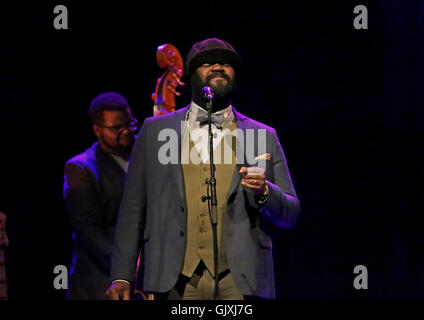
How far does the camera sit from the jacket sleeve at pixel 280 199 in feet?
9.88

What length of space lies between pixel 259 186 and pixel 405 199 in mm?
2569

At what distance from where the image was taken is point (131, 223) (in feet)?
10.3

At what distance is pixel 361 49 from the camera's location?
5.11 meters

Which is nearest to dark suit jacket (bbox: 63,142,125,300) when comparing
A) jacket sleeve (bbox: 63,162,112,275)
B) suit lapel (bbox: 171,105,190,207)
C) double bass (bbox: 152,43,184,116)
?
jacket sleeve (bbox: 63,162,112,275)

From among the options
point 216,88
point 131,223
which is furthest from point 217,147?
point 131,223

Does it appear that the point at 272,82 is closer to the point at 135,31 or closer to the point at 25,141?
the point at 135,31

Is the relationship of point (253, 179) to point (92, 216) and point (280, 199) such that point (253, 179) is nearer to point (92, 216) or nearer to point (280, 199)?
point (280, 199)

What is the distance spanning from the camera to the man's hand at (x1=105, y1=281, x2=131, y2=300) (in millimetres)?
3066

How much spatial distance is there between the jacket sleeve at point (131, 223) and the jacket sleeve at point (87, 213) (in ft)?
3.83

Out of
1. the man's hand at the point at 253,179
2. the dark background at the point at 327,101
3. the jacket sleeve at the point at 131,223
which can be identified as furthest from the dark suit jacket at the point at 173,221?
the dark background at the point at 327,101

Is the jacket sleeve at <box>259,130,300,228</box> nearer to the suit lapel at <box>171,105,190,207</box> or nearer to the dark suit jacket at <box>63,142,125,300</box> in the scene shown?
the suit lapel at <box>171,105,190,207</box>

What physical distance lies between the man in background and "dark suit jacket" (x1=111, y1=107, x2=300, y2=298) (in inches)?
47.4
